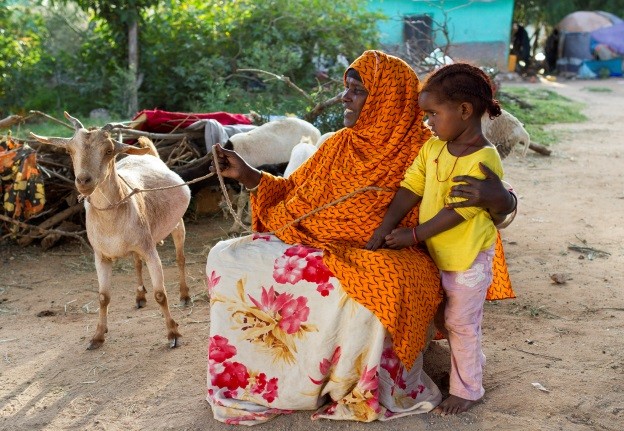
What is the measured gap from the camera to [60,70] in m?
14.5

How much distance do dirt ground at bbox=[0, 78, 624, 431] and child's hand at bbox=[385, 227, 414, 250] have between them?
82 centimetres

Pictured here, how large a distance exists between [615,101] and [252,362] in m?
16.8

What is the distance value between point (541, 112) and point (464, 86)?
12263 mm

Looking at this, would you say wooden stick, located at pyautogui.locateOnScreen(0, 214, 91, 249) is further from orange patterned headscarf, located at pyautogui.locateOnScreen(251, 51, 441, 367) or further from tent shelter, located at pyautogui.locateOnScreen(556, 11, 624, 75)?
tent shelter, located at pyautogui.locateOnScreen(556, 11, 624, 75)

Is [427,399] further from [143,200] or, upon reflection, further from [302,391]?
[143,200]

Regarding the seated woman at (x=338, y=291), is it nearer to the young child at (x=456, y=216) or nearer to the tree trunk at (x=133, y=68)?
the young child at (x=456, y=216)

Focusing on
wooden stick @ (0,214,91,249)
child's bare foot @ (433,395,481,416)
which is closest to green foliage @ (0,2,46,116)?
wooden stick @ (0,214,91,249)

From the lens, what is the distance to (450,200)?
315cm

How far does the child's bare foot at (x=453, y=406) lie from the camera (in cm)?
330

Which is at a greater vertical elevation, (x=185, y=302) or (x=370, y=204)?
(x=370, y=204)

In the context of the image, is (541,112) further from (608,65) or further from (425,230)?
(608,65)

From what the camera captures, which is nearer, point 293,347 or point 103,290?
point 293,347

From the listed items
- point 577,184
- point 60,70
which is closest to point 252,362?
point 577,184

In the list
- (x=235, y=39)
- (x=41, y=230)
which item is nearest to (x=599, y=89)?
(x=235, y=39)
